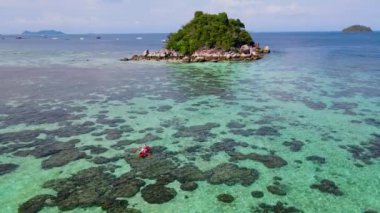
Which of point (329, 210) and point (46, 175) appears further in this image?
point (46, 175)

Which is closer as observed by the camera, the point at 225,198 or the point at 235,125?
the point at 225,198

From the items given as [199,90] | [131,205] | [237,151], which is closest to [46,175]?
[131,205]

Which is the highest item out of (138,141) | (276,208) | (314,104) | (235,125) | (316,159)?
(314,104)

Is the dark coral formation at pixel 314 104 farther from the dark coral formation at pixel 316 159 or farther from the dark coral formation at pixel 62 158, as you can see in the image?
the dark coral formation at pixel 62 158

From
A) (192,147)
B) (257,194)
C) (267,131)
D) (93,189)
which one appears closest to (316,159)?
(267,131)

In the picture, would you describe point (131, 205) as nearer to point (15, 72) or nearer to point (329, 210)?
point (329, 210)

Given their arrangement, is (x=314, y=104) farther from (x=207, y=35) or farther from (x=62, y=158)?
(x=207, y=35)

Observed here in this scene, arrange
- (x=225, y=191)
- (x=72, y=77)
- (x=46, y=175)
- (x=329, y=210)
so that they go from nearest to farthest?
(x=329, y=210) < (x=225, y=191) < (x=46, y=175) < (x=72, y=77)

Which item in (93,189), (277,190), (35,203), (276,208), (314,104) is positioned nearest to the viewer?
(276,208)
